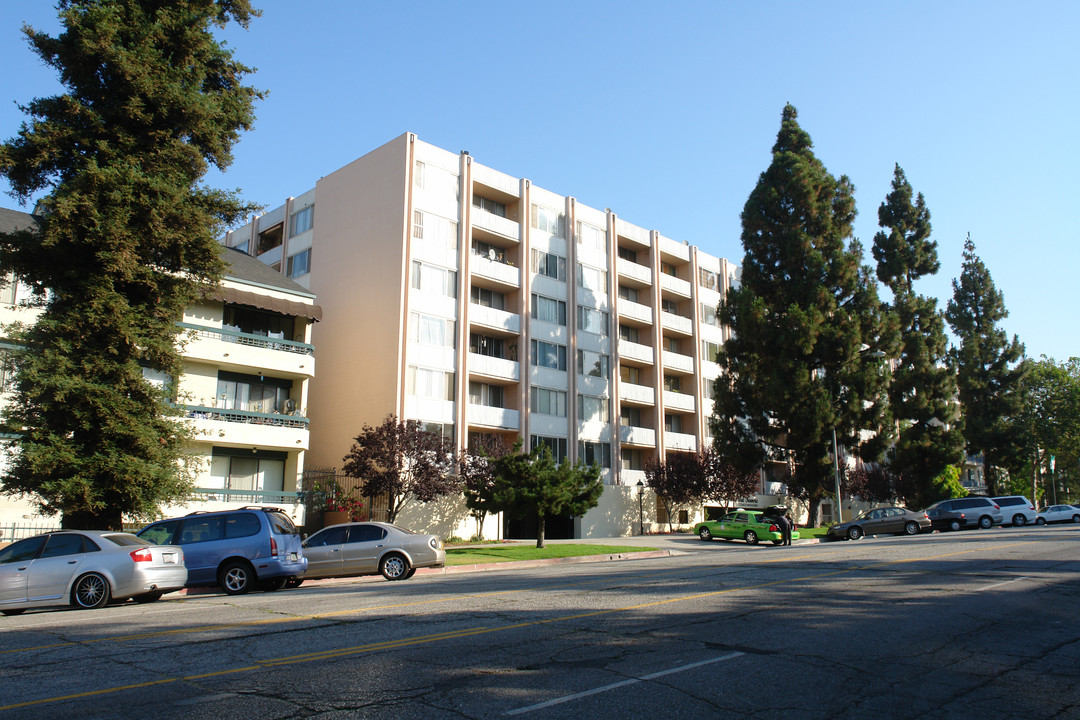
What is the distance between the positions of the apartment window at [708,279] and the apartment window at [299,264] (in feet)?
93.3

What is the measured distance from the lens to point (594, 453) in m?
45.3

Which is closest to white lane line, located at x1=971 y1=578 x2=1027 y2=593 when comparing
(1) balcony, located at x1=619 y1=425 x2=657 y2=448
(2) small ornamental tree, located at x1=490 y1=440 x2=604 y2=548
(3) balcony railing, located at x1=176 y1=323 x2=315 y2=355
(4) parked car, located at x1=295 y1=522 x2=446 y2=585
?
(4) parked car, located at x1=295 y1=522 x2=446 y2=585

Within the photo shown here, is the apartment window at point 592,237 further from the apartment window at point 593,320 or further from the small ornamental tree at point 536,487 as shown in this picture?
the small ornamental tree at point 536,487

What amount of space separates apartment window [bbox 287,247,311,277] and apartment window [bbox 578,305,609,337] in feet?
53.8

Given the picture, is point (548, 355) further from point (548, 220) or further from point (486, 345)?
point (548, 220)

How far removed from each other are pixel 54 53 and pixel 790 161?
37.1m

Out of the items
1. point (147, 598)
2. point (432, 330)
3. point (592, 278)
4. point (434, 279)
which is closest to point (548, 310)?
point (592, 278)

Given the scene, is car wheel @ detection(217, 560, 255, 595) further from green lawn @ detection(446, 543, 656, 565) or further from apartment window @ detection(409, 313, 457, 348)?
apartment window @ detection(409, 313, 457, 348)

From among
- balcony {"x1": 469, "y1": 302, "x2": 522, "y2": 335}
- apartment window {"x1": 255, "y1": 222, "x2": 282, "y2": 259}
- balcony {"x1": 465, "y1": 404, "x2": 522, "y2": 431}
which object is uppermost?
apartment window {"x1": 255, "y1": 222, "x2": 282, "y2": 259}

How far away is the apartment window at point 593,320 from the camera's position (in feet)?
152

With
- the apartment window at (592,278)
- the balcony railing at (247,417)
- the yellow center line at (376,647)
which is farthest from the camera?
the apartment window at (592,278)

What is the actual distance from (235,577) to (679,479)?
3267 centimetres

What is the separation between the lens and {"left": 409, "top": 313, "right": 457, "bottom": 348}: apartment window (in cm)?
3738

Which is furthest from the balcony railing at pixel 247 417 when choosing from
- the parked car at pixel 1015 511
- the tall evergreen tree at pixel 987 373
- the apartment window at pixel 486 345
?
the tall evergreen tree at pixel 987 373
